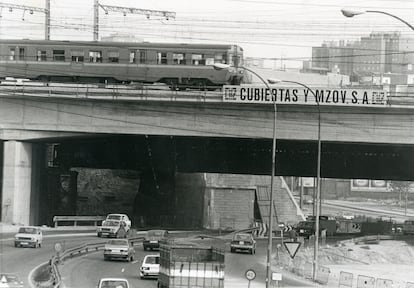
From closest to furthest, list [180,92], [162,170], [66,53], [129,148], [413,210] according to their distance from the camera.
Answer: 1. [180,92]
2. [66,53]
3. [129,148]
4. [162,170]
5. [413,210]

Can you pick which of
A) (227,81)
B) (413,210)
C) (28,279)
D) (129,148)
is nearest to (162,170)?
(129,148)

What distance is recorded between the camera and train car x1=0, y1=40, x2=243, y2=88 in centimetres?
6281

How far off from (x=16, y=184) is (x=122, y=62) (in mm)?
12986

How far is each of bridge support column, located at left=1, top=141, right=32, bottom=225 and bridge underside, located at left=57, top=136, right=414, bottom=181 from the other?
7718 mm

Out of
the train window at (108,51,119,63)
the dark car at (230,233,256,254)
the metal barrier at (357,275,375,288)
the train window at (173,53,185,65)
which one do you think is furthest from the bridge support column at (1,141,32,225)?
the metal barrier at (357,275,375,288)

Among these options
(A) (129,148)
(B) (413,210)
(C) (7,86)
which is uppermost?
(C) (7,86)

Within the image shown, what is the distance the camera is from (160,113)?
5997 cm

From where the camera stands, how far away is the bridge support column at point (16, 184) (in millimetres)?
59312

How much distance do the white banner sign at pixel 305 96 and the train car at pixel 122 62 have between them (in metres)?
5.81

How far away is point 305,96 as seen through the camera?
5672cm

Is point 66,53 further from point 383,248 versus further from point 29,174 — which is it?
point 383,248

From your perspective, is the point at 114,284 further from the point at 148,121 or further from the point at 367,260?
the point at 367,260

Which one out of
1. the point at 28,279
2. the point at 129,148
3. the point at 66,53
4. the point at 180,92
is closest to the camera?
the point at 28,279

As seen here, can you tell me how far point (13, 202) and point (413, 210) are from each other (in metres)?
138
